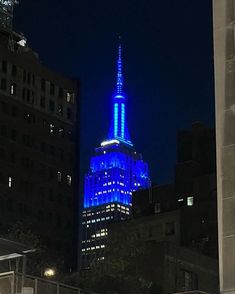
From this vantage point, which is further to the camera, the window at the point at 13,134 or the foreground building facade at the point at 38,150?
the window at the point at 13,134

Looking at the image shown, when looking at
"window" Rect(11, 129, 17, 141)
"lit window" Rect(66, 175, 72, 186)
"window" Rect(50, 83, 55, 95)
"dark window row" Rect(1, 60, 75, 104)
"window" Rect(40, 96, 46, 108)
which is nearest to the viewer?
"window" Rect(11, 129, 17, 141)

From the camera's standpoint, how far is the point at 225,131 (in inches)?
1145

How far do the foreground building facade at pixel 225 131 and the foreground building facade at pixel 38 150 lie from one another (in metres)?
107

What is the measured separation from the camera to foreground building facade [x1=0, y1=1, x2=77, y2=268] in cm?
14312

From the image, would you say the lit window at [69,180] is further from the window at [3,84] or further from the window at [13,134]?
the window at [3,84]

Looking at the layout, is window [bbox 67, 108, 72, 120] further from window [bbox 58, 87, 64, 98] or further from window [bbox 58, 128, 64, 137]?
window [bbox 58, 128, 64, 137]

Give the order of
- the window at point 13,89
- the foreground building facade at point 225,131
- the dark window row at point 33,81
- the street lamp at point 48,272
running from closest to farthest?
the foreground building facade at point 225,131 < the street lamp at point 48,272 < the window at point 13,89 < the dark window row at point 33,81

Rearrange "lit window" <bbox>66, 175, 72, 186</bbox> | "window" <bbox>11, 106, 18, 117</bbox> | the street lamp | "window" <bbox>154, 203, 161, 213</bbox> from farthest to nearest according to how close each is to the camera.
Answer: "lit window" <bbox>66, 175, 72, 186</bbox> < "window" <bbox>11, 106, 18, 117</bbox> < "window" <bbox>154, 203, 161, 213</bbox> < the street lamp

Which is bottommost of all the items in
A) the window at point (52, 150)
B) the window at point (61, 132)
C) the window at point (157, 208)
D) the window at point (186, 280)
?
the window at point (186, 280)

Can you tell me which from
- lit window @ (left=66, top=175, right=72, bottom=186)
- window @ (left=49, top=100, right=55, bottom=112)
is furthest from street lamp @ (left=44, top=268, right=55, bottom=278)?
window @ (left=49, top=100, right=55, bottom=112)

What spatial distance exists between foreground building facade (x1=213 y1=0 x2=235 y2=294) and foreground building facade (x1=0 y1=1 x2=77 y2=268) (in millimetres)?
107237

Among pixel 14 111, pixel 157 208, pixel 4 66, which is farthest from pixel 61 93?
pixel 157 208

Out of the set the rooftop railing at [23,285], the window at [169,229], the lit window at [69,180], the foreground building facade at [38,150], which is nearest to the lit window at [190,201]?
the window at [169,229]

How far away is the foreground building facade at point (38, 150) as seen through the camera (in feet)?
470
